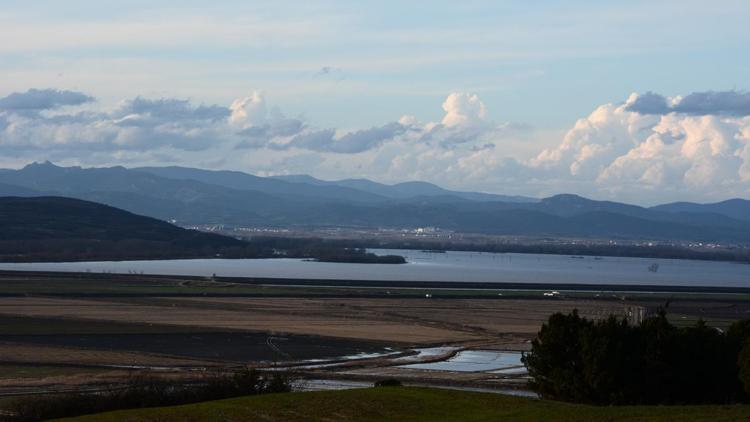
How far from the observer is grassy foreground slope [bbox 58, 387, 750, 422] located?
2569 cm

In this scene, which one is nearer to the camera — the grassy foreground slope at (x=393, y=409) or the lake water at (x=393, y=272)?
the grassy foreground slope at (x=393, y=409)

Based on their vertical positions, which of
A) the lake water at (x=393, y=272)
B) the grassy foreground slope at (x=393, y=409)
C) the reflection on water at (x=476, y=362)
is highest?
the lake water at (x=393, y=272)

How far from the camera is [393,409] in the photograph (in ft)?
92.6

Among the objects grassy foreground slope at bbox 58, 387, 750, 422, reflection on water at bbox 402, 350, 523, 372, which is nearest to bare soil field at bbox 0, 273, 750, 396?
reflection on water at bbox 402, 350, 523, 372

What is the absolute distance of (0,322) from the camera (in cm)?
6844

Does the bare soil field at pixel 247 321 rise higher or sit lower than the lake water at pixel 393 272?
lower

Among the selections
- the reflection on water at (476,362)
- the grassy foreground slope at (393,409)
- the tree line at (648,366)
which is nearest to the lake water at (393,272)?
the reflection on water at (476,362)

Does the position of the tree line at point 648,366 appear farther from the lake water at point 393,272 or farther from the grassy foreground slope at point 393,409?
the lake water at point 393,272

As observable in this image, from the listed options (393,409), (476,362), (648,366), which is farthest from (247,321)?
(393,409)

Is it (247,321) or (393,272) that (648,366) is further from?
(393,272)

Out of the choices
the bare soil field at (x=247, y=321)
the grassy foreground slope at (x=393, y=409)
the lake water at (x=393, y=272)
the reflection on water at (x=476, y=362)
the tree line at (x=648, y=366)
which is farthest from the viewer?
the lake water at (x=393, y=272)

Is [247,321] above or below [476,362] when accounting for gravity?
above

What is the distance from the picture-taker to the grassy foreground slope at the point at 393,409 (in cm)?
2569

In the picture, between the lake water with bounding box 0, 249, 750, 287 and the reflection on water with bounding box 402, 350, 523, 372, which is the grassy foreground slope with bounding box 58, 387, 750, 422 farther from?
the lake water with bounding box 0, 249, 750, 287
